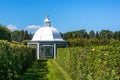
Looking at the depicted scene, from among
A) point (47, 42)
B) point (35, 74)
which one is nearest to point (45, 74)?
point (35, 74)

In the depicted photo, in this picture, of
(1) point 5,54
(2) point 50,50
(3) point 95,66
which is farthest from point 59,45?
(3) point 95,66

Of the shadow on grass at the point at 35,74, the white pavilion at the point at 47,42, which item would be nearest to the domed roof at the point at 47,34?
the white pavilion at the point at 47,42

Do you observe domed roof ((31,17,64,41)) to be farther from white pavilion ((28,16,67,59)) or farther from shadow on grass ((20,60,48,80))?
shadow on grass ((20,60,48,80))

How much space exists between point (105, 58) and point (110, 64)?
1155mm

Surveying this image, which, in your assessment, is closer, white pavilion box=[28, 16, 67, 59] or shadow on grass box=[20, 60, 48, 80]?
shadow on grass box=[20, 60, 48, 80]

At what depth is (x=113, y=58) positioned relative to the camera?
11406 mm

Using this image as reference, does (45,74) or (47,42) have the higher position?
(47,42)

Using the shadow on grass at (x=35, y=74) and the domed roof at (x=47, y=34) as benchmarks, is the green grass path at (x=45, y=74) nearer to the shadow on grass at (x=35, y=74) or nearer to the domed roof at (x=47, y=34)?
the shadow on grass at (x=35, y=74)

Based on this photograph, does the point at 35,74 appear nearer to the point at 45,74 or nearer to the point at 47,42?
the point at 45,74

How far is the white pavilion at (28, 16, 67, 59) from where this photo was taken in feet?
247

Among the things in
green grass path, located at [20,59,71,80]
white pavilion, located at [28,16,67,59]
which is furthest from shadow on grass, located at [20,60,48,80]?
white pavilion, located at [28,16,67,59]

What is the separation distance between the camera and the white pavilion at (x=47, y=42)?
75250 millimetres

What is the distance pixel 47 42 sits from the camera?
75.3 m

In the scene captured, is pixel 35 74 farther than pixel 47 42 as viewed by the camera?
No
